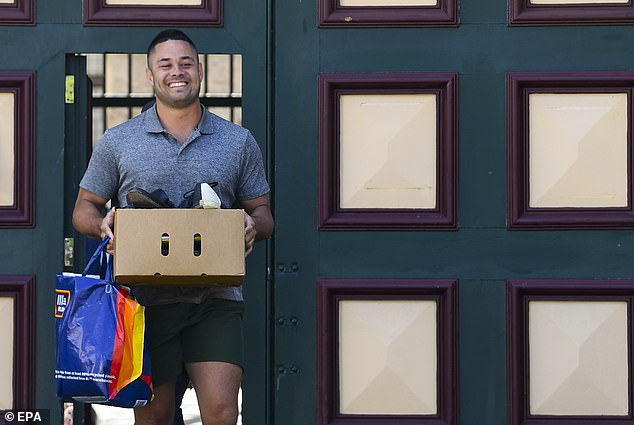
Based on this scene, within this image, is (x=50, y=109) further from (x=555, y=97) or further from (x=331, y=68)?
(x=555, y=97)

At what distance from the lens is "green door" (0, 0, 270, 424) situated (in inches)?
212

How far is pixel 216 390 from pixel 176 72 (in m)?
1.15

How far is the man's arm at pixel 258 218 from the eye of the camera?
4582 millimetres

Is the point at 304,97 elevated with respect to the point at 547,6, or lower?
lower

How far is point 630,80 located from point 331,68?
122 cm

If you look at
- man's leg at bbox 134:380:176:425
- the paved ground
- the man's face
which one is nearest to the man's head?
the man's face

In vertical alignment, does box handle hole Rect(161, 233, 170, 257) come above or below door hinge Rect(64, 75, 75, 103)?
below

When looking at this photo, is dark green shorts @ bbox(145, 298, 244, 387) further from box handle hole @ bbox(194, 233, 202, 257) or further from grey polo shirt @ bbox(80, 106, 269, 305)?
box handle hole @ bbox(194, 233, 202, 257)

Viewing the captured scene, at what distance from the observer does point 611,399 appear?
5.34 m

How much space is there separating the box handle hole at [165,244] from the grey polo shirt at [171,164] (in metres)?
0.32

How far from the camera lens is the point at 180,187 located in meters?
4.69

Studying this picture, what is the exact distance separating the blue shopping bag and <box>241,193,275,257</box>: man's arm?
469mm

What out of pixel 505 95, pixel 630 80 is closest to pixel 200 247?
pixel 505 95

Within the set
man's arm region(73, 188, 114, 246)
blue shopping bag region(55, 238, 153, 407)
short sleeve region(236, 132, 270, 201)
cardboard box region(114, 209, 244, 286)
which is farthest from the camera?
short sleeve region(236, 132, 270, 201)
